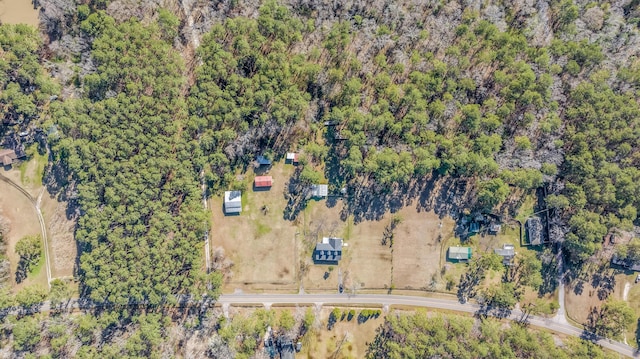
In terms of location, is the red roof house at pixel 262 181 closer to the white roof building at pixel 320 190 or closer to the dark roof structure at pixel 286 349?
the white roof building at pixel 320 190

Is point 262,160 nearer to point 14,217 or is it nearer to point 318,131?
point 318,131

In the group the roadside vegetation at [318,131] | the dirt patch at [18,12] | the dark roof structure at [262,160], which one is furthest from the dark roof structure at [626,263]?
the dirt patch at [18,12]

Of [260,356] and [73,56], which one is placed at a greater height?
[73,56]

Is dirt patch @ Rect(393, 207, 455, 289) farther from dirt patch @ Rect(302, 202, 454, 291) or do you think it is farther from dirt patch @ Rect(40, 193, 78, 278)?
dirt patch @ Rect(40, 193, 78, 278)

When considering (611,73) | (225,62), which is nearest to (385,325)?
(225,62)

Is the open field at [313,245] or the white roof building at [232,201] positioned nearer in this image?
the white roof building at [232,201]

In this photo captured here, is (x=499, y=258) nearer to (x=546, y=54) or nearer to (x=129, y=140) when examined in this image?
(x=546, y=54)
